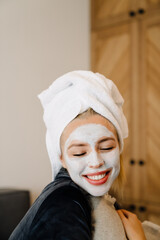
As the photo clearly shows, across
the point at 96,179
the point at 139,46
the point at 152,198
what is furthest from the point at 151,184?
the point at 96,179

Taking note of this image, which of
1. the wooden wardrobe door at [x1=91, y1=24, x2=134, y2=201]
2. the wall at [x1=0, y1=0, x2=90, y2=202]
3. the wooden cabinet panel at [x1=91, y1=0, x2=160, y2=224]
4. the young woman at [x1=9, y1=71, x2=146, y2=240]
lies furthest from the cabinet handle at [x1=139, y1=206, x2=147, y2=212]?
the young woman at [x1=9, y1=71, x2=146, y2=240]

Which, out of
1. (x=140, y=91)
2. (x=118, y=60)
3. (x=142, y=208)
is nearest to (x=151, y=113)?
(x=140, y=91)

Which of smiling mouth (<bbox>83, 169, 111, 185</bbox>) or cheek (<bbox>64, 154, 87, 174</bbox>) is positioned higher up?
cheek (<bbox>64, 154, 87, 174</bbox>)

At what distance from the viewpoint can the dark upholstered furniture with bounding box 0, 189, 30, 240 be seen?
63.4 inches

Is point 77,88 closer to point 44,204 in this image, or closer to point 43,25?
point 44,204

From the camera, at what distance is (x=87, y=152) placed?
713 millimetres

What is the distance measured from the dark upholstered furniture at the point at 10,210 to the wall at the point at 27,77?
258 mm

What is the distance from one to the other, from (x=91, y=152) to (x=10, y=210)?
3.76ft

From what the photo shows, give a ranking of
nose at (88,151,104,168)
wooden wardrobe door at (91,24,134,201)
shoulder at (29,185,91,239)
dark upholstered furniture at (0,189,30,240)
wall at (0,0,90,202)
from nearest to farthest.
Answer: shoulder at (29,185,91,239)
nose at (88,151,104,168)
dark upholstered furniture at (0,189,30,240)
wall at (0,0,90,202)
wooden wardrobe door at (91,24,134,201)

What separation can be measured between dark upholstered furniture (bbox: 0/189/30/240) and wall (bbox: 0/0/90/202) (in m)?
0.26

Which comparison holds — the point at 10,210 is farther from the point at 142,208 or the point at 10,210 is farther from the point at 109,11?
the point at 109,11

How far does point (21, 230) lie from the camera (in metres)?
0.69

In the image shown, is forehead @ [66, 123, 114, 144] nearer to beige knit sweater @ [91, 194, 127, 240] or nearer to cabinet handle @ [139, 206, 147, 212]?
beige knit sweater @ [91, 194, 127, 240]

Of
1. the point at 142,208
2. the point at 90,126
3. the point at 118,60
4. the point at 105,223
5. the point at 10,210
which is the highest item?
the point at 118,60
